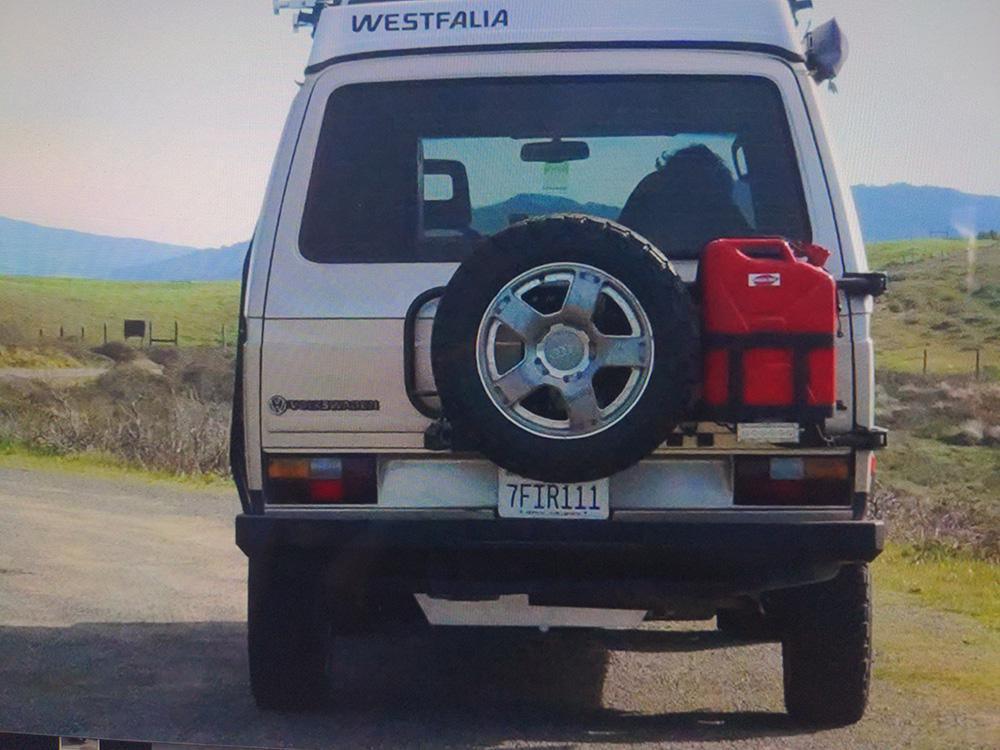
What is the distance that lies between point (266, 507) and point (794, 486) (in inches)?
52.1

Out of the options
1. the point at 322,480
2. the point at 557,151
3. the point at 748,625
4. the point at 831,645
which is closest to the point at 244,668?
the point at 322,480

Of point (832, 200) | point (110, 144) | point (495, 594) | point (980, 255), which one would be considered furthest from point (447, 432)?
point (110, 144)

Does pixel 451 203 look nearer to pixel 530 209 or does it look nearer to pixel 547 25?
pixel 530 209

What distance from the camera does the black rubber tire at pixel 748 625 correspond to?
442cm

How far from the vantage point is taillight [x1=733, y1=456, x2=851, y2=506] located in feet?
12.9

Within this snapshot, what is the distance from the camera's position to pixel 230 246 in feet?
18.6

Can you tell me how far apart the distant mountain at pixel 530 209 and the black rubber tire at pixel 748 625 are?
3.68ft

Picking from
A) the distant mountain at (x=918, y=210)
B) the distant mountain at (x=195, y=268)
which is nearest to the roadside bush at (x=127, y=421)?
the distant mountain at (x=195, y=268)

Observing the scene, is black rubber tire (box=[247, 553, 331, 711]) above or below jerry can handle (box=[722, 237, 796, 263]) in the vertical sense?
below

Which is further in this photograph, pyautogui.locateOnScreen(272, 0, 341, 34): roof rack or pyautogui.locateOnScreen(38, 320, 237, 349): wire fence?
pyautogui.locateOnScreen(38, 320, 237, 349): wire fence

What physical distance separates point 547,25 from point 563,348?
103 cm

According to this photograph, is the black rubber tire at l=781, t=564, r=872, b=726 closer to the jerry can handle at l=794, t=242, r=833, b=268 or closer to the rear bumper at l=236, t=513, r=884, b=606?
the rear bumper at l=236, t=513, r=884, b=606

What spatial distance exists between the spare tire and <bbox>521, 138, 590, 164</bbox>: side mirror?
1.84 feet

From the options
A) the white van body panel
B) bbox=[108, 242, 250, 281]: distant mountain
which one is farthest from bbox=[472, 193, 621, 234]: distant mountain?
bbox=[108, 242, 250, 281]: distant mountain
